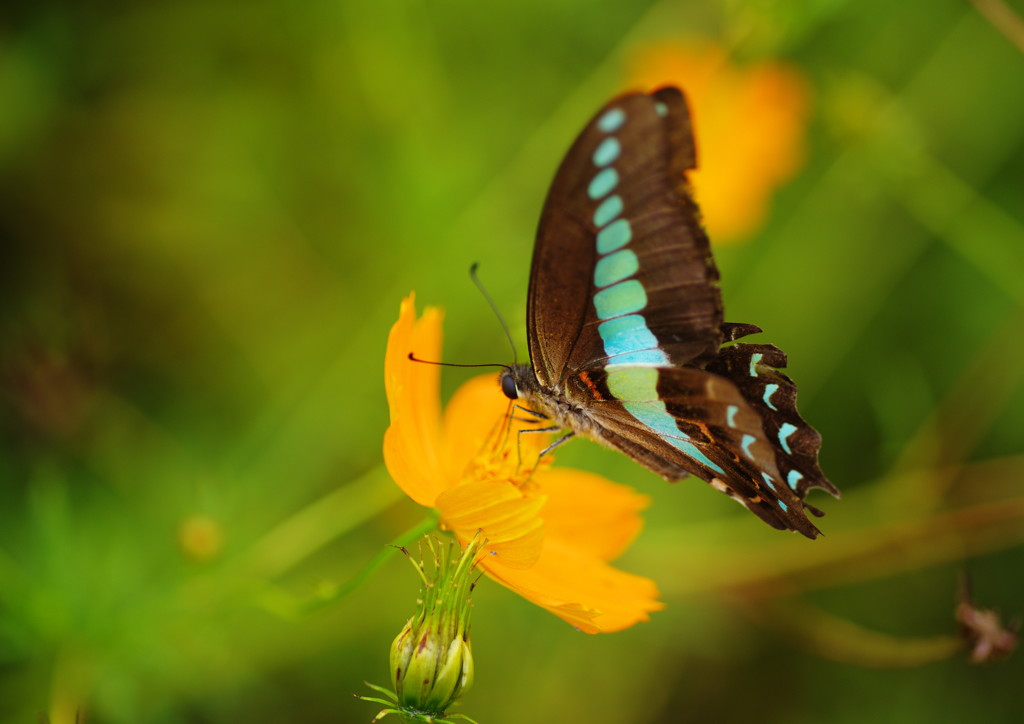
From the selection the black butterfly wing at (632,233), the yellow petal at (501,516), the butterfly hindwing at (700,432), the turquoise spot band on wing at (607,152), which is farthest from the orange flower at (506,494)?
the turquoise spot band on wing at (607,152)

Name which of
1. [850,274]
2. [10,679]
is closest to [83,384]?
[10,679]

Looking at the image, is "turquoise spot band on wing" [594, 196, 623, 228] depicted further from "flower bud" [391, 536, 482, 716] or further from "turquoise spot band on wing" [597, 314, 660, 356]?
"flower bud" [391, 536, 482, 716]

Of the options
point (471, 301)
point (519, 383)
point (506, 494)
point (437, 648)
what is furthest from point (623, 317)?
point (471, 301)

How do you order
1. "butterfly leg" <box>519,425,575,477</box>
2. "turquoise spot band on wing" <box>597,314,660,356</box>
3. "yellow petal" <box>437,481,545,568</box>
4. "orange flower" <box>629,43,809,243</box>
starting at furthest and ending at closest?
"orange flower" <box>629,43,809,243</box> → "butterfly leg" <box>519,425,575,477</box> → "turquoise spot band on wing" <box>597,314,660,356</box> → "yellow petal" <box>437,481,545,568</box>

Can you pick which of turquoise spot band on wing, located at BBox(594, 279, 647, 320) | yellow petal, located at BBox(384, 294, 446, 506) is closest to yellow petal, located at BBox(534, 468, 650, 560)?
yellow petal, located at BBox(384, 294, 446, 506)

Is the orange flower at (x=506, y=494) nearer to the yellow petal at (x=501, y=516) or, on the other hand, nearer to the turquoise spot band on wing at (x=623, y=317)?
the yellow petal at (x=501, y=516)

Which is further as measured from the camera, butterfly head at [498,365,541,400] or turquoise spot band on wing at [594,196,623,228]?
Result: butterfly head at [498,365,541,400]

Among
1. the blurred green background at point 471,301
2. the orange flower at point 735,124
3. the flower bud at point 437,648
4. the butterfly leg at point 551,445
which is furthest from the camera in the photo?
the orange flower at point 735,124

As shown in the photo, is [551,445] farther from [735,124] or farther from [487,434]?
[735,124]
